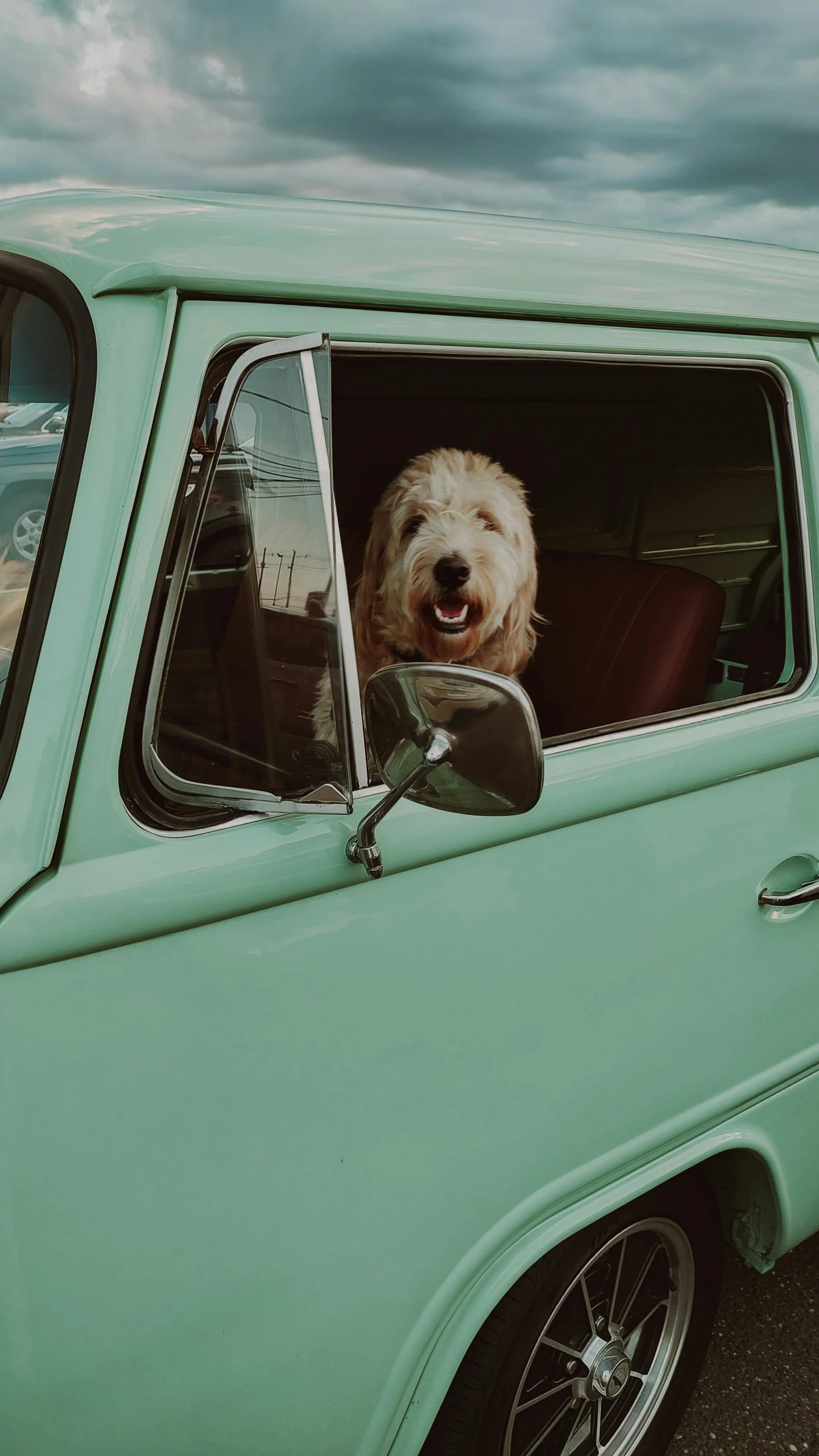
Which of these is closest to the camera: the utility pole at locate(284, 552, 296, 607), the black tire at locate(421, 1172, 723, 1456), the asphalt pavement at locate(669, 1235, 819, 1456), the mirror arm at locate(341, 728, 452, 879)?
the mirror arm at locate(341, 728, 452, 879)

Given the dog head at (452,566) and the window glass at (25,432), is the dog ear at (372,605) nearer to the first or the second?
the dog head at (452,566)

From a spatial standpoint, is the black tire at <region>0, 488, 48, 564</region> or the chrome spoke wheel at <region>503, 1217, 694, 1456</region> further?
the chrome spoke wheel at <region>503, 1217, 694, 1456</region>

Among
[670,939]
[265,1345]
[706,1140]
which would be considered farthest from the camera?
[706,1140]

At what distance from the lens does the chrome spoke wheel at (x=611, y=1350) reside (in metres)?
1.59

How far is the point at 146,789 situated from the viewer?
1.03 meters

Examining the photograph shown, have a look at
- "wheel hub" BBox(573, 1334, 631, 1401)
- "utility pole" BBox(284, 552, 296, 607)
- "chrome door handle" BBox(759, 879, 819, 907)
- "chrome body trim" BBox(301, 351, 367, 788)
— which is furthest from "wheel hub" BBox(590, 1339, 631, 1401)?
"utility pole" BBox(284, 552, 296, 607)

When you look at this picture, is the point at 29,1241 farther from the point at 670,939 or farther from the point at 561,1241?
the point at 670,939

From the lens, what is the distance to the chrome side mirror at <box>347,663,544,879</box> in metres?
0.97

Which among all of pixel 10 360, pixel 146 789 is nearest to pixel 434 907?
pixel 146 789

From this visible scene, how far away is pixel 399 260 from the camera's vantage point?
113 centimetres

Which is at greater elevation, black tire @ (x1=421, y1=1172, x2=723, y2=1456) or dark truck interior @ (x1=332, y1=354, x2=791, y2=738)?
dark truck interior @ (x1=332, y1=354, x2=791, y2=738)

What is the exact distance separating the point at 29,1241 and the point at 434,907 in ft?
1.75

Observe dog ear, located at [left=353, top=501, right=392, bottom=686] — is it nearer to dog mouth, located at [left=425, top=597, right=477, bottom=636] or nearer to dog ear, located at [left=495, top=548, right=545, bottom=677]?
dog mouth, located at [left=425, top=597, right=477, bottom=636]

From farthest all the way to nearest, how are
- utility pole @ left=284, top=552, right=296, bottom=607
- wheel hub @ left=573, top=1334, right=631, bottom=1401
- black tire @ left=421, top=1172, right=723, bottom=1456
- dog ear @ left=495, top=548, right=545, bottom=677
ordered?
dog ear @ left=495, top=548, right=545, bottom=677 → wheel hub @ left=573, top=1334, right=631, bottom=1401 → black tire @ left=421, top=1172, right=723, bottom=1456 → utility pole @ left=284, top=552, right=296, bottom=607
